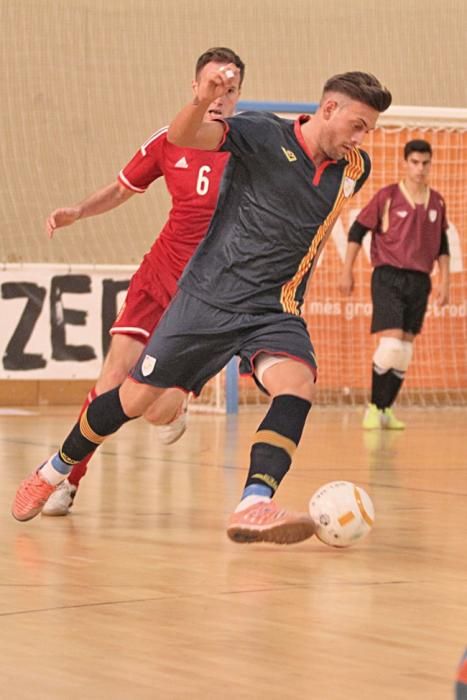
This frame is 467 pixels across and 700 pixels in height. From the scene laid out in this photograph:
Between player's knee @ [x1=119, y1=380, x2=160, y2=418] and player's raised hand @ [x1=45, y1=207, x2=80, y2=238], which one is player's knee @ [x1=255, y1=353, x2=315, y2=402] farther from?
player's raised hand @ [x1=45, y1=207, x2=80, y2=238]

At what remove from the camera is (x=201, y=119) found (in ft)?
13.8

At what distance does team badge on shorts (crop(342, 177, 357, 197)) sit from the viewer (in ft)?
15.1

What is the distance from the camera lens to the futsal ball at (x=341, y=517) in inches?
170

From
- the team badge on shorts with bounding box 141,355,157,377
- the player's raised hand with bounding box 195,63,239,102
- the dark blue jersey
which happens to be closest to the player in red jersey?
the team badge on shorts with bounding box 141,355,157,377

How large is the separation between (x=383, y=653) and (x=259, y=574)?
103 cm

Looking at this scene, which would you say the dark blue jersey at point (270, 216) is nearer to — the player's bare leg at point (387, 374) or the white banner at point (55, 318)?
the player's bare leg at point (387, 374)

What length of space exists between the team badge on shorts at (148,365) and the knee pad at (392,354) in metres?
5.34

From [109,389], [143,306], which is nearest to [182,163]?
[143,306]

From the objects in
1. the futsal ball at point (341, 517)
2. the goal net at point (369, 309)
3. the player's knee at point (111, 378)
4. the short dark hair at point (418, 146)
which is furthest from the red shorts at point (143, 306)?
the goal net at point (369, 309)

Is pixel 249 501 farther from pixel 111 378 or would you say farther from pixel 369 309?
pixel 369 309

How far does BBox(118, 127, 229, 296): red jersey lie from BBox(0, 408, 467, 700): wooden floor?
0.90m

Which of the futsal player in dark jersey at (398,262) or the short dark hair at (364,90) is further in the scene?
the futsal player in dark jersey at (398,262)

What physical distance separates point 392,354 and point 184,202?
4.22 metres

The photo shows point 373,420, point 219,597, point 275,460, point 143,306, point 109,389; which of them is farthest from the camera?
point 373,420
